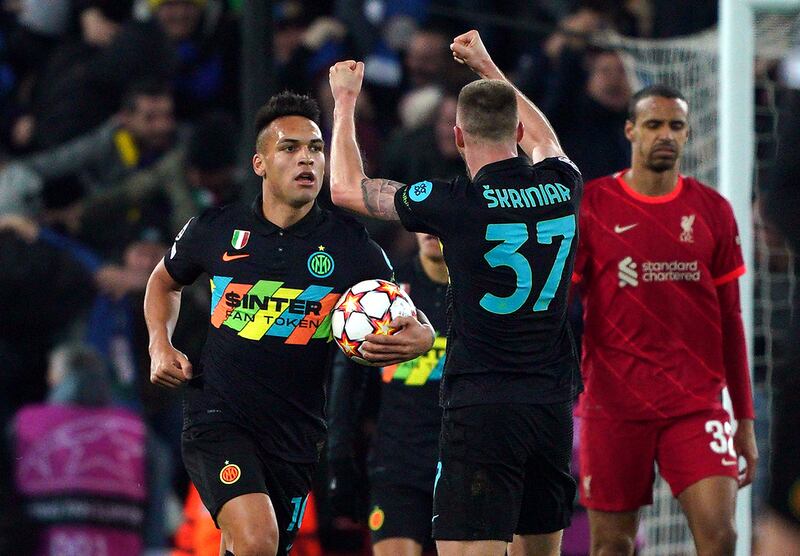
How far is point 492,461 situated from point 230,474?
1.19 m

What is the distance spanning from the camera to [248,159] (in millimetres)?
6922

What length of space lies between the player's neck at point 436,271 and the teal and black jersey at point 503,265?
1646 mm

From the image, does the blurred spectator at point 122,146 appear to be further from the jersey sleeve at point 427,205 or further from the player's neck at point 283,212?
the jersey sleeve at point 427,205

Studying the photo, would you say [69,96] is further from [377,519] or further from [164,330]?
[377,519]

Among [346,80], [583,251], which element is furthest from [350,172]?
[583,251]

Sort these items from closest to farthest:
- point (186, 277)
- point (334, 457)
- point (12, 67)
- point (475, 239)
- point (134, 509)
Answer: point (475, 239)
point (186, 277)
point (334, 457)
point (134, 509)
point (12, 67)

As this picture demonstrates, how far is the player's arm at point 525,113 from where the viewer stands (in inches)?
233

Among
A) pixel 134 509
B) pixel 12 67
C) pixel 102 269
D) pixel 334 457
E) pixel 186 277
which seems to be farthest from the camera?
pixel 12 67

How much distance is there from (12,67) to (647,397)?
6972 mm

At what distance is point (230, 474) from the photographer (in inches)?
238

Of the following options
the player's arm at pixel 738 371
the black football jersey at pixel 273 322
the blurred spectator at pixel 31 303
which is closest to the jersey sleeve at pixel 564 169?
the black football jersey at pixel 273 322

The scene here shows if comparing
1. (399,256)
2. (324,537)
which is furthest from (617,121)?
(324,537)

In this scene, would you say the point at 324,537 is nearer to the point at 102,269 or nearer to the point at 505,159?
the point at 102,269

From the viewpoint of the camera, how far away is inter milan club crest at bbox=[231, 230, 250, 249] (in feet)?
21.0
